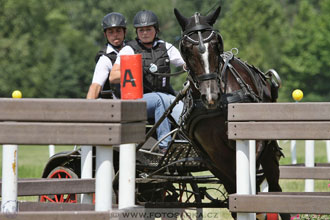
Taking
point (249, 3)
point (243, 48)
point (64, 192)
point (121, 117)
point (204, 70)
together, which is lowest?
point (64, 192)

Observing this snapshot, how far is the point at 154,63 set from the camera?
756 centimetres

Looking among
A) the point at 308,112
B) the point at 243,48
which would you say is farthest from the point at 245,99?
the point at 243,48

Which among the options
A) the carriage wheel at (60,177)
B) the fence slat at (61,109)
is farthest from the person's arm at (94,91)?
the fence slat at (61,109)

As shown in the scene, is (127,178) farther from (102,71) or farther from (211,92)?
(102,71)

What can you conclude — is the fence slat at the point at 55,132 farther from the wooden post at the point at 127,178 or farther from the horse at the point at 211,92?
the horse at the point at 211,92

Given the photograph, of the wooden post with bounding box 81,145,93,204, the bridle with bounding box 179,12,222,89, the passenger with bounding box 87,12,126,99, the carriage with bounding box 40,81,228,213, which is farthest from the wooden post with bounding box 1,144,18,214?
the passenger with bounding box 87,12,126,99

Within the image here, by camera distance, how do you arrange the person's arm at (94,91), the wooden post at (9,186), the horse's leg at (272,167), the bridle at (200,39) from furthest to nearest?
the person's arm at (94,91) < the horse's leg at (272,167) < the bridle at (200,39) < the wooden post at (9,186)

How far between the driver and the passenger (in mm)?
365

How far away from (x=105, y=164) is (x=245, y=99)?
8.32ft

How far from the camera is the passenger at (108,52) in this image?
8.00 m

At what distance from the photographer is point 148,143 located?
294 inches

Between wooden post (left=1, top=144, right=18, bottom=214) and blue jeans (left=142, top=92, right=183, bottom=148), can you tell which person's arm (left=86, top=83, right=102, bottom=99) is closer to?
blue jeans (left=142, top=92, right=183, bottom=148)

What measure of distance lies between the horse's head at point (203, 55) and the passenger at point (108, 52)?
5.80 ft

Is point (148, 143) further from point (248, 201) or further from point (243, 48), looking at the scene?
point (243, 48)
